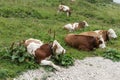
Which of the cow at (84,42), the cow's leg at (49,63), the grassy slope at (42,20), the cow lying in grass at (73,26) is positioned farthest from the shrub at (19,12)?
the cow's leg at (49,63)

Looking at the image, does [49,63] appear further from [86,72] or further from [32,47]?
[86,72]

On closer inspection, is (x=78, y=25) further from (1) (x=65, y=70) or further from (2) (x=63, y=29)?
(1) (x=65, y=70)

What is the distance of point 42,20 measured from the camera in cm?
1845

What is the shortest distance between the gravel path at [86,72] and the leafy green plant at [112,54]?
0.30 meters

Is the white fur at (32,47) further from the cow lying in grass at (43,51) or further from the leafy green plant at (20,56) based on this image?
the leafy green plant at (20,56)

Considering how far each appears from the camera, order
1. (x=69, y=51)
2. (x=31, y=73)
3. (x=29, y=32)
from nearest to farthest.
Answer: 1. (x=31, y=73)
2. (x=69, y=51)
3. (x=29, y=32)

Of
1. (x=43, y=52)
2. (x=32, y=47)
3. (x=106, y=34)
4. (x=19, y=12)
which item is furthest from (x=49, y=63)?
(x=19, y=12)

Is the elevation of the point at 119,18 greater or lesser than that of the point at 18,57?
lesser

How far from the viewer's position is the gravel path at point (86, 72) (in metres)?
10.9

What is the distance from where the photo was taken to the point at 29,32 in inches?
592

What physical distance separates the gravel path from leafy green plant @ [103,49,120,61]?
299 millimetres

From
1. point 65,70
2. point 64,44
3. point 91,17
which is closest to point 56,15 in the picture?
point 91,17

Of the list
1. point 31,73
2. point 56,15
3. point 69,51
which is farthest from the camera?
point 56,15

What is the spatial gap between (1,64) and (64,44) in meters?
3.51
